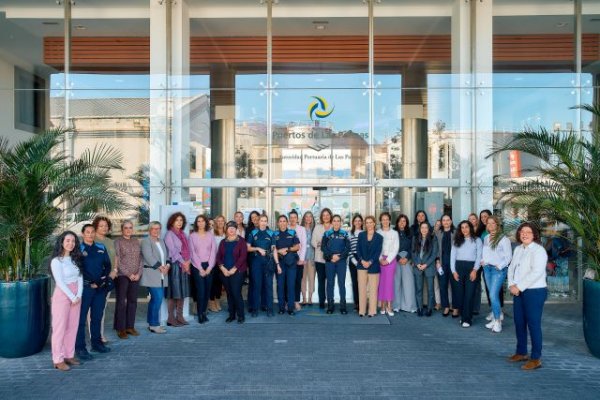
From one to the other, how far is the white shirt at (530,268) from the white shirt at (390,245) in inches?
110

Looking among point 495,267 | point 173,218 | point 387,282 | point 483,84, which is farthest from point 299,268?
point 483,84

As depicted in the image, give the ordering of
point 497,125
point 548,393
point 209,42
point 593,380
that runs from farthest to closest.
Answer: point 209,42, point 497,125, point 593,380, point 548,393

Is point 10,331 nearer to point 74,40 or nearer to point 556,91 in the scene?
point 74,40

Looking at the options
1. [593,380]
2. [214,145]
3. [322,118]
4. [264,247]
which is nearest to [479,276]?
[593,380]

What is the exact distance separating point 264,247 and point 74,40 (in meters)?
6.07

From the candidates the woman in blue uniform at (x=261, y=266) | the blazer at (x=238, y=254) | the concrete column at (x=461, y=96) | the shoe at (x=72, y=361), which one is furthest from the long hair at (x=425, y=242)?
the shoe at (x=72, y=361)

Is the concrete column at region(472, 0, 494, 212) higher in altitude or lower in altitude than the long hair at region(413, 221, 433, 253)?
higher

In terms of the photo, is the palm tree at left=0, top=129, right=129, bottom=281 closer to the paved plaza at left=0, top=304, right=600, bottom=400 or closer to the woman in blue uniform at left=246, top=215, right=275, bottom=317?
the paved plaza at left=0, top=304, right=600, bottom=400

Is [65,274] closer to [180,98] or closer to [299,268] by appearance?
[299,268]

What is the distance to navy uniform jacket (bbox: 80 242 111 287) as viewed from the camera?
6.30 meters

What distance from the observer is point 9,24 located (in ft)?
37.1

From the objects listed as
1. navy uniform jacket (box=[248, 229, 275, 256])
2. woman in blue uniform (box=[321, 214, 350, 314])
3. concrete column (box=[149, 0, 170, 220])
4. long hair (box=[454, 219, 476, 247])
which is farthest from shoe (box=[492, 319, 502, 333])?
concrete column (box=[149, 0, 170, 220])

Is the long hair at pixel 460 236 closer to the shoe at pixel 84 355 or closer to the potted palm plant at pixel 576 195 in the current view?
the potted palm plant at pixel 576 195

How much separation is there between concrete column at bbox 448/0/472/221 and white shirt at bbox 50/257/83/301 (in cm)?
728
